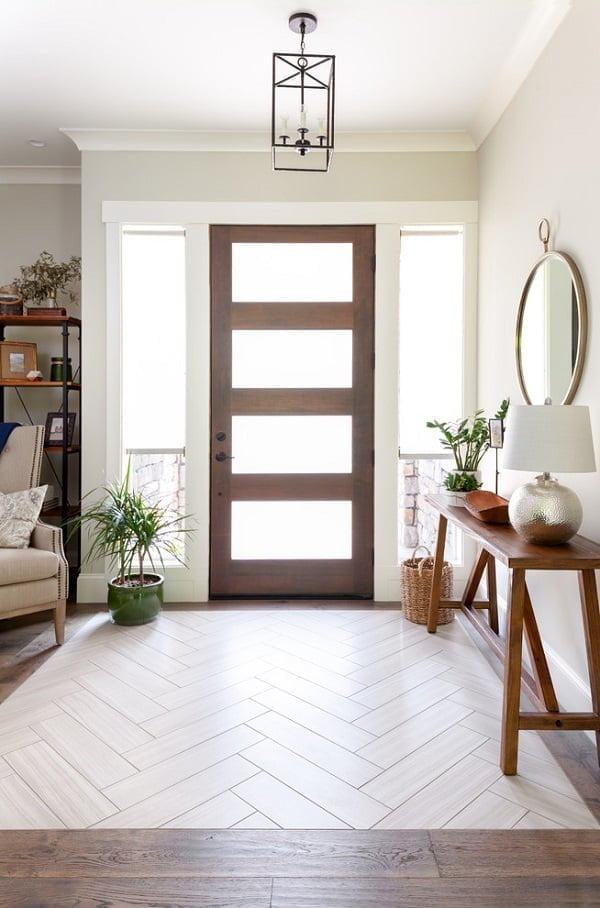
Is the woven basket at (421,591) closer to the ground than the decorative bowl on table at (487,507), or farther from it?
closer to the ground

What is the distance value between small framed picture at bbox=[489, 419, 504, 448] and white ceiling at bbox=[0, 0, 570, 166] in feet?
5.34

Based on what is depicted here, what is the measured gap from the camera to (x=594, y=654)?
2039 millimetres

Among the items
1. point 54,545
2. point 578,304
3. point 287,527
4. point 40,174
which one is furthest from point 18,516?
point 578,304

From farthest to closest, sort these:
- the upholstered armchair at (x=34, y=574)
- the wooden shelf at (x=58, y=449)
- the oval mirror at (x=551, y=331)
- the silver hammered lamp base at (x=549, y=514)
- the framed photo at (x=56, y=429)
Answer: the framed photo at (x=56, y=429)
the wooden shelf at (x=58, y=449)
the upholstered armchair at (x=34, y=574)
the oval mirror at (x=551, y=331)
the silver hammered lamp base at (x=549, y=514)

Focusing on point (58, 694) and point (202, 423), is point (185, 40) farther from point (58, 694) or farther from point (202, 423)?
point (58, 694)

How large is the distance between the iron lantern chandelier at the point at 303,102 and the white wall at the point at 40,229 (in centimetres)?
155

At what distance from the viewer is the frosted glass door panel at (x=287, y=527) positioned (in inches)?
154

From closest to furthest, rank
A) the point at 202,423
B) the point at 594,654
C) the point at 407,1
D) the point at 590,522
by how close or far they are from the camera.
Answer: the point at 594,654 < the point at 590,522 < the point at 407,1 < the point at 202,423

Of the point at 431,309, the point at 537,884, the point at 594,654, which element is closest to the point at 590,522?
the point at 594,654

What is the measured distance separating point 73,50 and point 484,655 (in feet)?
11.3

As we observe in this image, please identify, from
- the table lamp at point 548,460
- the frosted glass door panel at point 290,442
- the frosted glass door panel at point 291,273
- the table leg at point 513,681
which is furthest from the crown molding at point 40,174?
the table leg at point 513,681

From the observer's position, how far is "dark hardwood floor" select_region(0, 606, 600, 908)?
1.52 meters

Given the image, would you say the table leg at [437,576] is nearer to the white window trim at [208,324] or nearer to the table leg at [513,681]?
the white window trim at [208,324]

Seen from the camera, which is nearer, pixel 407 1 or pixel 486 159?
pixel 407 1
